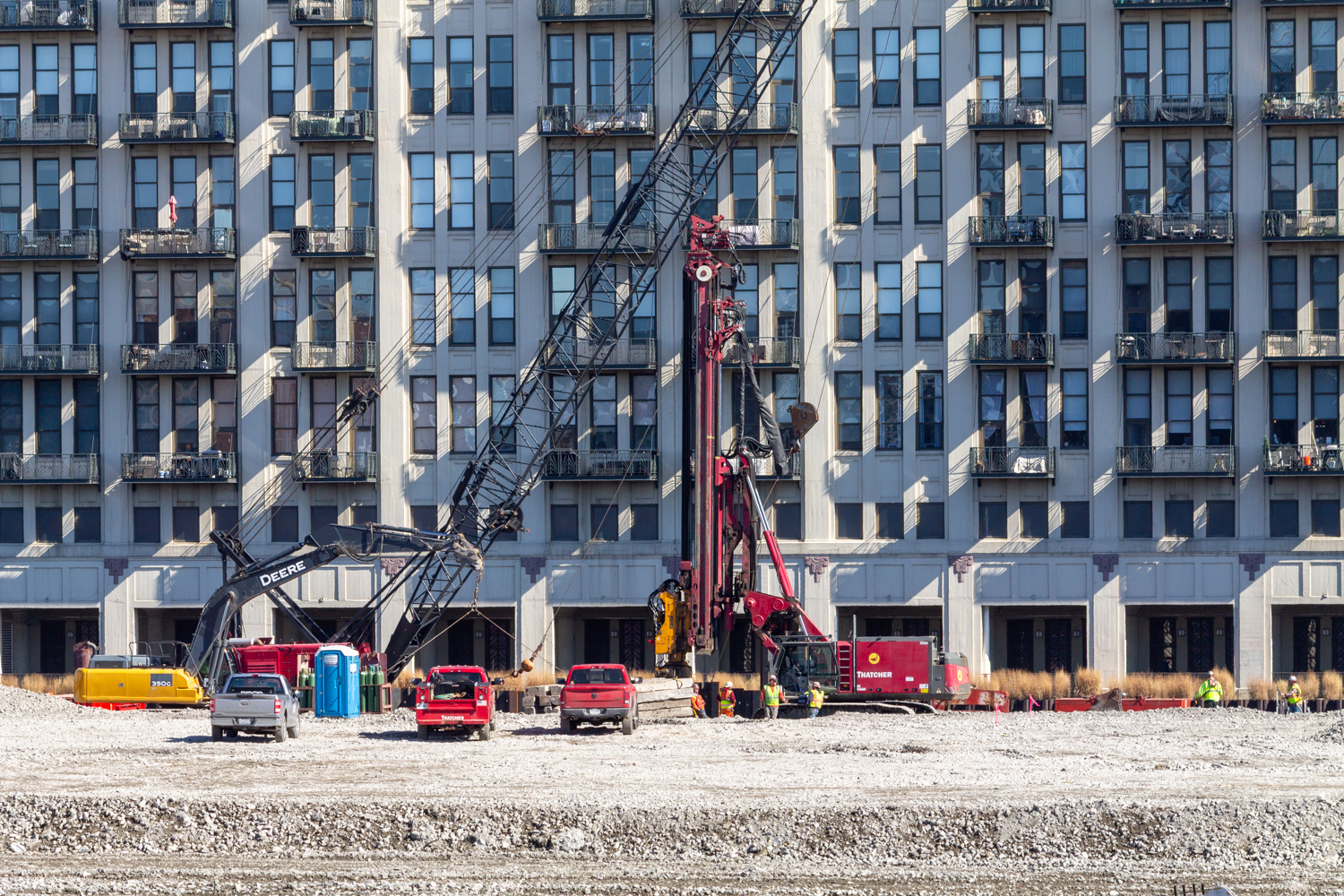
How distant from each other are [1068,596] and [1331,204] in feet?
66.1

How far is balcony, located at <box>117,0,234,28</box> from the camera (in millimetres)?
73750

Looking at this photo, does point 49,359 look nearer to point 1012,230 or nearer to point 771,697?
point 771,697

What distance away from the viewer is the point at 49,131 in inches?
2928

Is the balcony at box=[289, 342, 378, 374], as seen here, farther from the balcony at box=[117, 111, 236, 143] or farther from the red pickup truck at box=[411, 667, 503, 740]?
the red pickup truck at box=[411, 667, 503, 740]

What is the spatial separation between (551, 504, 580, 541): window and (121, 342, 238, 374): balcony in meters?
15.6

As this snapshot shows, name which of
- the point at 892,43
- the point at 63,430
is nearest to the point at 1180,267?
the point at 892,43

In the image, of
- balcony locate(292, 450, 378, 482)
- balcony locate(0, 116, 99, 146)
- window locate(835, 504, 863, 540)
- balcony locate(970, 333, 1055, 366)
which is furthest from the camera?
balcony locate(0, 116, 99, 146)

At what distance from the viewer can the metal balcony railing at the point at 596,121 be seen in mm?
72500

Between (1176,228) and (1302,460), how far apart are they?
11071mm

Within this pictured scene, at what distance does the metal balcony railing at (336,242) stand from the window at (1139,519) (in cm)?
3478

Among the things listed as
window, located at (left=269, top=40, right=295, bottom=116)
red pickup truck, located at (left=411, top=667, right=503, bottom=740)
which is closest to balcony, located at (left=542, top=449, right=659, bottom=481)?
window, located at (left=269, top=40, right=295, bottom=116)

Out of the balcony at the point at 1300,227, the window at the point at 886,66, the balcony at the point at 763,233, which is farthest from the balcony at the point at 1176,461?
the window at the point at 886,66

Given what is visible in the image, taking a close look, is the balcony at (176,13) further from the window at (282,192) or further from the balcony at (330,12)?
the window at (282,192)

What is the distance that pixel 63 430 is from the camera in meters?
74.7
